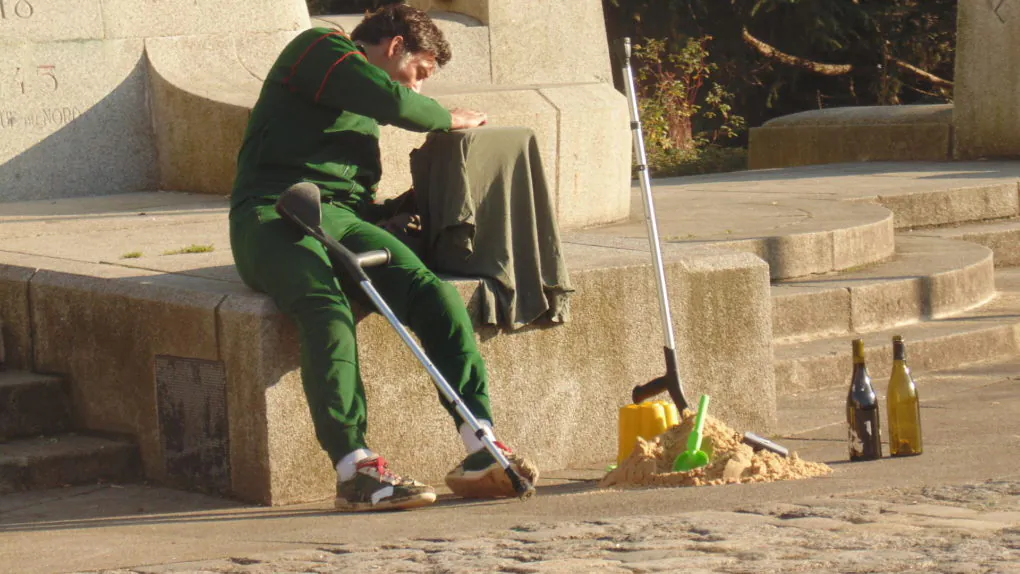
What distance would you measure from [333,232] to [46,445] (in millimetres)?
1260

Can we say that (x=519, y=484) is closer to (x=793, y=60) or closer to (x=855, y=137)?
(x=855, y=137)

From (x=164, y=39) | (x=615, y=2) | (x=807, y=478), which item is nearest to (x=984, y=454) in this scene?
(x=807, y=478)

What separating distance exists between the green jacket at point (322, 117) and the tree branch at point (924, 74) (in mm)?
15822

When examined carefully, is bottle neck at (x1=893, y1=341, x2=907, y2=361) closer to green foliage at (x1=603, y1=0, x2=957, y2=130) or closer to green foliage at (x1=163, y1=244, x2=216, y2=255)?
green foliage at (x1=163, y1=244, x2=216, y2=255)

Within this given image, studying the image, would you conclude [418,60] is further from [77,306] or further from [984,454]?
[984,454]

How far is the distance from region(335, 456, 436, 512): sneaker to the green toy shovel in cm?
82

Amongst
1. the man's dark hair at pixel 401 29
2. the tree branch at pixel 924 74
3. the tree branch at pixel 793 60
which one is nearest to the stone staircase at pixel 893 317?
the man's dark hair at pixel 401 29

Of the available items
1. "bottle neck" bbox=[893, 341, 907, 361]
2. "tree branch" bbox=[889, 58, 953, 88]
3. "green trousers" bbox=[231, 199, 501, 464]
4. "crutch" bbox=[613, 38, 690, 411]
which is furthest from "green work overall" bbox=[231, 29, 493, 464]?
"tree branch" bbox=[889, 58, 953, 88]

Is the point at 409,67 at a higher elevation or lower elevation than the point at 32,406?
higher

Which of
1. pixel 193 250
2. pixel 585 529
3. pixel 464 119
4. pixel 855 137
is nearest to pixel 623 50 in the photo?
pixel 464 119

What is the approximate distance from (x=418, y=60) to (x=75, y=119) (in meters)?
4.05

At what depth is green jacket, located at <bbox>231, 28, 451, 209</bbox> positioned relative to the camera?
201 inches

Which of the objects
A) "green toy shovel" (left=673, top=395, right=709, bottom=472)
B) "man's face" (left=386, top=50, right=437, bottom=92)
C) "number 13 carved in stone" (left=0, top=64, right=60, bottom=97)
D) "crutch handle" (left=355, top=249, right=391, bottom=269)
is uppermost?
"man's face" (left=386, top=50, right=437, bottom=92)

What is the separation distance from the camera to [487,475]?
4.83 metres
